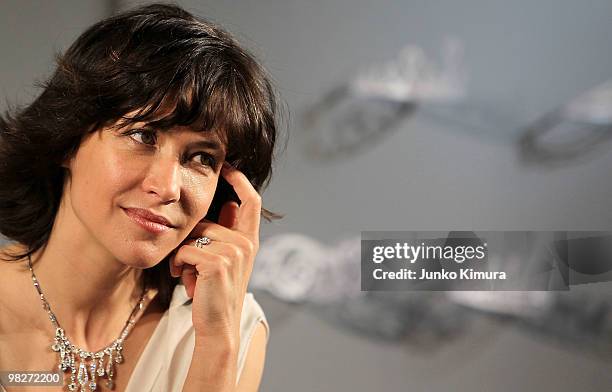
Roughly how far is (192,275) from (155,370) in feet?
0.69

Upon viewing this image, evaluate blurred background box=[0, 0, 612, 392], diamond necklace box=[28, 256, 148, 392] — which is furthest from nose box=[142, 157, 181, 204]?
blurred background box=[0, 0, 612, 392]

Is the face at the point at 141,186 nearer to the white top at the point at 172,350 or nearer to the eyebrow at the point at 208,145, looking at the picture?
Result: the eyebrow at the point at 208,145

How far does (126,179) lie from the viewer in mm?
1099

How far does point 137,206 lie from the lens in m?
1.10

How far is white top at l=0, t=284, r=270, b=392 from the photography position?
1.32 meters

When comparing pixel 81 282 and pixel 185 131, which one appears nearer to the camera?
pixel 185 131

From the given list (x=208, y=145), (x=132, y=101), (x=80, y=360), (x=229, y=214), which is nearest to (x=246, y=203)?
(x=229, y=214)

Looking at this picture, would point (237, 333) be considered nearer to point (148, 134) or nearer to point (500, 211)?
point (148, 134)

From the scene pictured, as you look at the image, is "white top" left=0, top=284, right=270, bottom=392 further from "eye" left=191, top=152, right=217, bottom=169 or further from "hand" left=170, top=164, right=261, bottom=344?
"eye" left=191, top=152, right=217, bottom=169

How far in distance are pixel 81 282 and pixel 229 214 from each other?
289 mm

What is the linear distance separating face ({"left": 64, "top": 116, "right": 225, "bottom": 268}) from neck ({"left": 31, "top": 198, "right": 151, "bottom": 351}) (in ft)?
0.30

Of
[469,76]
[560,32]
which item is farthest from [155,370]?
[560,32]

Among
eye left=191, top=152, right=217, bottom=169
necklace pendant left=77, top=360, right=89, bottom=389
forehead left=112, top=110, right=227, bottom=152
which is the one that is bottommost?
necklace pendant left=77, top=360, right=89, bottom=389

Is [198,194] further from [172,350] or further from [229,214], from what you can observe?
[172,350]
